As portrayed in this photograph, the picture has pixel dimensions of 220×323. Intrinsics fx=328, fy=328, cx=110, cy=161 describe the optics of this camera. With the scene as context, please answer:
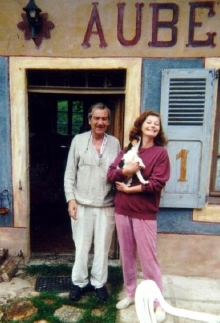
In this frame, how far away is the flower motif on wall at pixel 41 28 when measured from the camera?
387 centimetres

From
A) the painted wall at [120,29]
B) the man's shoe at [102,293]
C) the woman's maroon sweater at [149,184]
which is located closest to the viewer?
the woman's maroon sweater at [149,184]

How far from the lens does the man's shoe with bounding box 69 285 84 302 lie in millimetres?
3580

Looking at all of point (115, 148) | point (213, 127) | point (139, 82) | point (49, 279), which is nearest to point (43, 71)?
point (139, 82)

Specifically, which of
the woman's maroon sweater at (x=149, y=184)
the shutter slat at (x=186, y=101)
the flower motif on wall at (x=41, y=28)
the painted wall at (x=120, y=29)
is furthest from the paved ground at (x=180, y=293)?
the flower motif on wall at (x=41, y=28)

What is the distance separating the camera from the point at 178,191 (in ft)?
13.2

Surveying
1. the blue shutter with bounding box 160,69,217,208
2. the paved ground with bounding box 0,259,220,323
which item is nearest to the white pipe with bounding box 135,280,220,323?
A: the paved ground with bounding box 0,259,220,323

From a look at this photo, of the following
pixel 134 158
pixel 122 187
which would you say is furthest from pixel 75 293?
pixel 134 158

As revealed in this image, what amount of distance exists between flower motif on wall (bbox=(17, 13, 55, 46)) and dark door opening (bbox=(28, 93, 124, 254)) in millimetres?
1407

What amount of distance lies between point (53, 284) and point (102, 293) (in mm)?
709

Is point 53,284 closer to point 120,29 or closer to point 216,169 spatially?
point 216,169

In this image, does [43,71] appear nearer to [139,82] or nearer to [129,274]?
[139,82]

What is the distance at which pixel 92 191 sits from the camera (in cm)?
342

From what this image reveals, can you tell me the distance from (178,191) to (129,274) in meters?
1.20

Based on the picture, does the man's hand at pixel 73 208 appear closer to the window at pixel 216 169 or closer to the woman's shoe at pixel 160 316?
the woman's shoe at pixel 160 316
